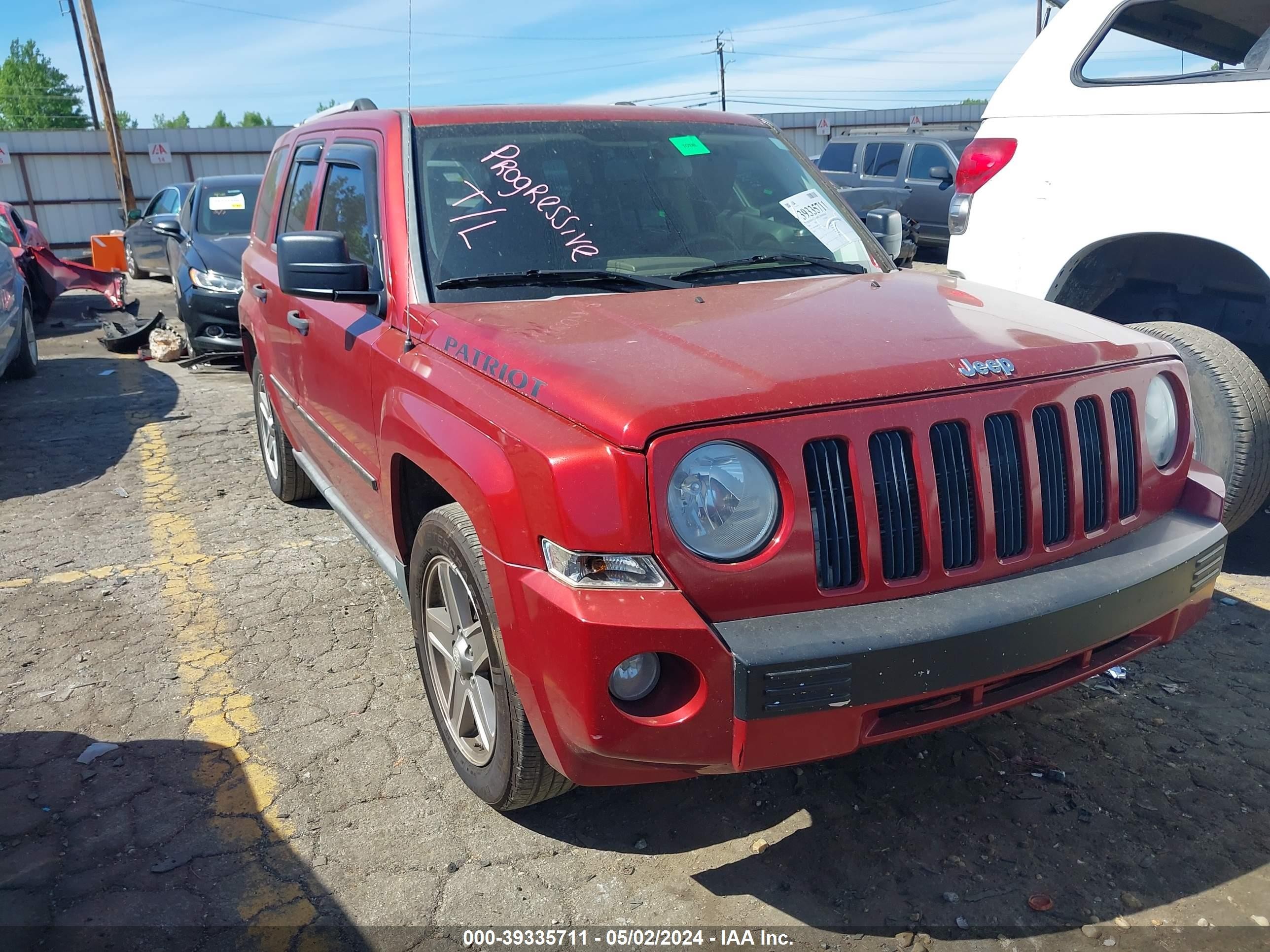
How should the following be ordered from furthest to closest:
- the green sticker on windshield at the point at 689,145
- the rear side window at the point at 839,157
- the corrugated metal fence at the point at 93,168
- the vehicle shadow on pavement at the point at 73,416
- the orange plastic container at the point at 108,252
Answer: the corrugated metal fence at the point at 93,168, the rear side window at the point at 839,157, the orange plastic container at the point at 108,252, the vehicle shadow on pavement at the point at 73,416, the green sticker on windshield at the point at 689,145

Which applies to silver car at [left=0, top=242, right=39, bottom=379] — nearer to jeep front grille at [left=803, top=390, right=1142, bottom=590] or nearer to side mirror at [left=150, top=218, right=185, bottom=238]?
side mirror at [left=150, top=218, right=185, bottom=238]

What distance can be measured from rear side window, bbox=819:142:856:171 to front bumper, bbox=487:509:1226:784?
15249 mm

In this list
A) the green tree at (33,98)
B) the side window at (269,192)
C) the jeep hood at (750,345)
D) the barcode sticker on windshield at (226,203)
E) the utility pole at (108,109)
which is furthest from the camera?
the green tree at (33,98)

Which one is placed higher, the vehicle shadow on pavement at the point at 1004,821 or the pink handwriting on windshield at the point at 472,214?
the pink handwriting on windshield at the point at 472,214

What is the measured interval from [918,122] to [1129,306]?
1095 inches

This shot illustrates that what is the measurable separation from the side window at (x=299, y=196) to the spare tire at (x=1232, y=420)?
12.1 feet

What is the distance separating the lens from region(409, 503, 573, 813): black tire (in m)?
2.42

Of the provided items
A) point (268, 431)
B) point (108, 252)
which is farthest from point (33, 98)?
point (268, 431)

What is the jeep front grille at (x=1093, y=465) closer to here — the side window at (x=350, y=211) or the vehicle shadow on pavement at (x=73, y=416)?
the side window at (x=350, y=211)

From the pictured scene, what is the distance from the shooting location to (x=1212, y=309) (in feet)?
15.3

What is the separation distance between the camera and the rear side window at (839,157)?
16.4 metres

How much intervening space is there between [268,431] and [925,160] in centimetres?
1254

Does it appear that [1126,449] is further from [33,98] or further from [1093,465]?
[33,98]

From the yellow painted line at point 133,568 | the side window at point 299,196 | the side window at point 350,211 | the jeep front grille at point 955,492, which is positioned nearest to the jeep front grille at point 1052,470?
the jeep front grille at point 955,492
